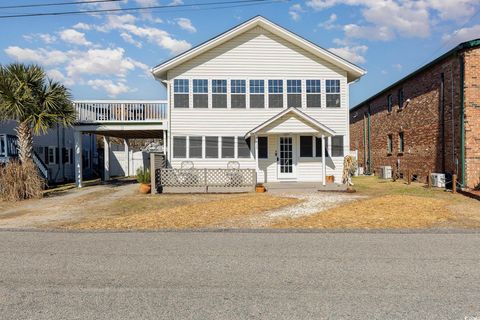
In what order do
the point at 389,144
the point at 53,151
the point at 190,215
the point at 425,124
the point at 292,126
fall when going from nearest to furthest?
the point at 190,215
the point at 292,126
the point at 425,124
the point at 53,151
the point at 389,144

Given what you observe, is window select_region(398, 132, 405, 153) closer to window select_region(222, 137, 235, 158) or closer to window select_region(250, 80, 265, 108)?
window select_region(250, 80, 265, 108)

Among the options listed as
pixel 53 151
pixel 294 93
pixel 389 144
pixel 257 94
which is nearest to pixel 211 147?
pixel 257 94

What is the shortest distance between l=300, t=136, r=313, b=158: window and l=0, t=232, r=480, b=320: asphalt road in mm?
11641

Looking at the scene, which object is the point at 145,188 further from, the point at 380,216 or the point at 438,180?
the point at 438,180

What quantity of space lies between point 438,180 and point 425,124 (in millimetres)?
3552

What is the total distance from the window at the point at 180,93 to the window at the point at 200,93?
397mm

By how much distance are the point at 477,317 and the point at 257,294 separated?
2196 mm

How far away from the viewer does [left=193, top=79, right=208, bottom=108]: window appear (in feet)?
63.3

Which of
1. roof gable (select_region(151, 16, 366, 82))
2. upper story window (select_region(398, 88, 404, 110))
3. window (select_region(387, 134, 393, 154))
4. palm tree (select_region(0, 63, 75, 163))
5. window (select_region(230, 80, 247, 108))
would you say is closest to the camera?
palm tree (select_region(0, 63, 75, 163))

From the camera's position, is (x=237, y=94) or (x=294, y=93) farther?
(x=294, y=93)

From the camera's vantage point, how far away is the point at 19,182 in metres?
14.8

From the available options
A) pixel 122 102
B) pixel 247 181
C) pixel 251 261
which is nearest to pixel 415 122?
pixel 247 181

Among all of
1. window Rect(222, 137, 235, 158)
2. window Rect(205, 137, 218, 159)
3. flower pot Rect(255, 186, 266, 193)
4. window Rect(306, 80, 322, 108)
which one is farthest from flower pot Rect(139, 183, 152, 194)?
window Rect(306, 80, 322, 108)


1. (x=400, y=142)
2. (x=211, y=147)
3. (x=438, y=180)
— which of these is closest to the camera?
(x=438, y=180)
